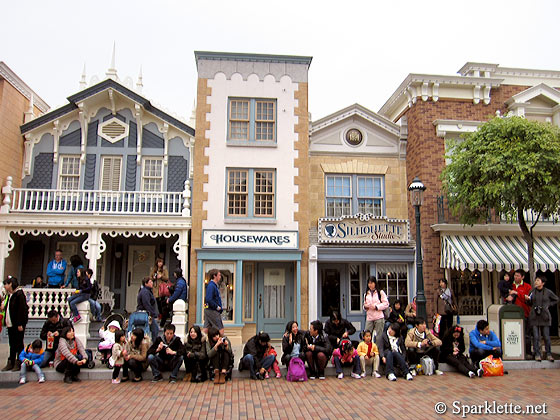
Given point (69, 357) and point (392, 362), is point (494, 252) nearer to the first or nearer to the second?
point (392, 362)

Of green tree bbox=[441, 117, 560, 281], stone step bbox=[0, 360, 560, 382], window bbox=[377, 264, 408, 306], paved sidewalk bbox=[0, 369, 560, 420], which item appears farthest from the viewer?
window bbox=[377, 264, 408, 306]

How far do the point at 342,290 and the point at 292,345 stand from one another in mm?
6068

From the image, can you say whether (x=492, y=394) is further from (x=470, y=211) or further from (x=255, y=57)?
(x=255, y=57)

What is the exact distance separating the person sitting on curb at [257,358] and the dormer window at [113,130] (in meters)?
9.15

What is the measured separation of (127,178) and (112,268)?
9.93 ft

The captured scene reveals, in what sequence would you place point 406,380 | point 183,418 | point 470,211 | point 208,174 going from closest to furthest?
point 183,418
point 406,380
point 470,211
point 208,174

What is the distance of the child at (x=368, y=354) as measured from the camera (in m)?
9.55

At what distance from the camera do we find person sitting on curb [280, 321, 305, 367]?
9406 mm

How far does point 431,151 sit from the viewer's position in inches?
595

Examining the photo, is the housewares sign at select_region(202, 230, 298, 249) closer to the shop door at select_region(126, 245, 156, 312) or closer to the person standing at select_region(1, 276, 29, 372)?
the shop door at select_region(126, 245, 156, 312)

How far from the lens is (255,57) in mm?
15344

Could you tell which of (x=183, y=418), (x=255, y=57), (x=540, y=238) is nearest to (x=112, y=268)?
(x=255, y=57)

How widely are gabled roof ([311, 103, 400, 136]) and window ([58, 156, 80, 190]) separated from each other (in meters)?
7.93

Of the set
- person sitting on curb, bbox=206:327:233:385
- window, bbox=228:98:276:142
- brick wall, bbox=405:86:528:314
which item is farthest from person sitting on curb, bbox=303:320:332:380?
window, bbox=228:98:276:142
